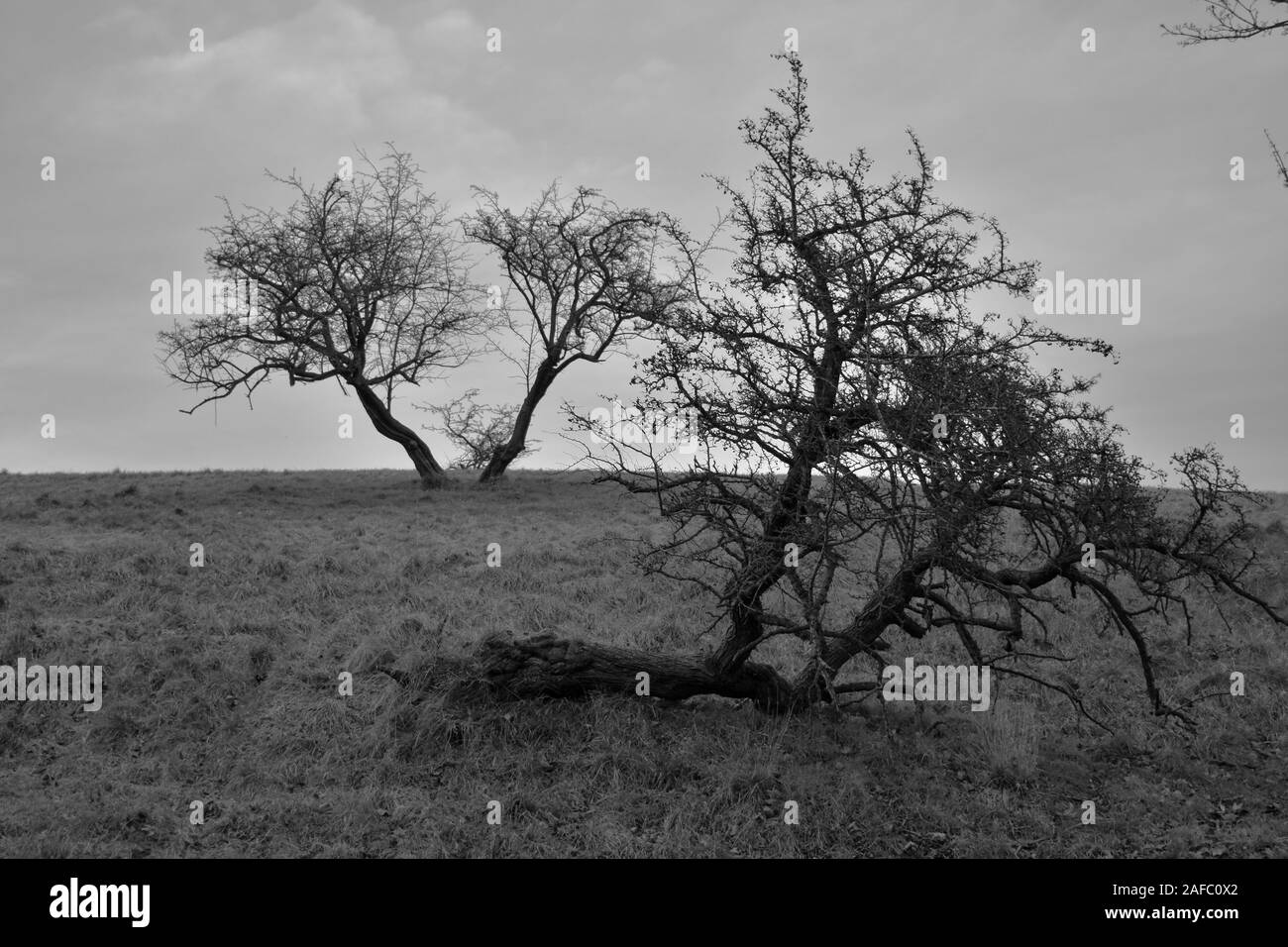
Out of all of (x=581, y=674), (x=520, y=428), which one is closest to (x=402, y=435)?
(x=520, y=428)

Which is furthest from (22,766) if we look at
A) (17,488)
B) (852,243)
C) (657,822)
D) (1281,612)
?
(17,488)

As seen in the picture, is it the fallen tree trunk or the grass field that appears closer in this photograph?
Result: the grass field

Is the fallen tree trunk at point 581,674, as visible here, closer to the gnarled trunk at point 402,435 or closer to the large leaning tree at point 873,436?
the large leaning tree at point 873,436

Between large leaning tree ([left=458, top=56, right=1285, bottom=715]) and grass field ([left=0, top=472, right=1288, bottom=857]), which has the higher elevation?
large leaning tree ([left=458, top=56, right=1285, bottom=715])

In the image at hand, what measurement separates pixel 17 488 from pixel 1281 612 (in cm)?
3129

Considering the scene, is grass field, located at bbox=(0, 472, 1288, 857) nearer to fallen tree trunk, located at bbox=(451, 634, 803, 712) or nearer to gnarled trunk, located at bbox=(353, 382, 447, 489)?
fallen tree trunk, located at bbox=(451, 634, 803, 712)

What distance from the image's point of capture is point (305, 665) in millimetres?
13344

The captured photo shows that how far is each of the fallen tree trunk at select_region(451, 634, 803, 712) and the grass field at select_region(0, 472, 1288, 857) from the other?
23 centimetres

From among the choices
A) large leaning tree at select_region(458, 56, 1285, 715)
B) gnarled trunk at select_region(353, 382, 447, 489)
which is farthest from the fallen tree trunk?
gnarled trunk at select_region(353, 382, 447, 489)

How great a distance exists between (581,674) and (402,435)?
21614 mm

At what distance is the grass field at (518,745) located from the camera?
9594 millimetres

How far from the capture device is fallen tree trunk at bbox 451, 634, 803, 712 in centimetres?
1149

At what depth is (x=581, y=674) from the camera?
37.7 feet

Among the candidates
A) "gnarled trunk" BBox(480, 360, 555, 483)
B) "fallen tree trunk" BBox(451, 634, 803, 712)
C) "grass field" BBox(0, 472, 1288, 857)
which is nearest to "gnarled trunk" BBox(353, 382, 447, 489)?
"gnarled trunk" BBox(480, 360, 555, 483)
